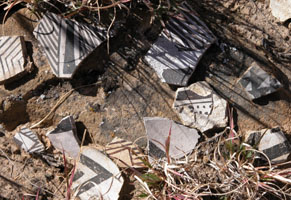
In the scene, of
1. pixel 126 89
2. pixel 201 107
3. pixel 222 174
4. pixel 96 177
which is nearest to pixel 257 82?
pixel 201 107

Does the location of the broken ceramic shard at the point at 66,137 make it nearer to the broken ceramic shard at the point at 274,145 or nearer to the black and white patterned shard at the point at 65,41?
the black and white patterned shard at the point at 65,41

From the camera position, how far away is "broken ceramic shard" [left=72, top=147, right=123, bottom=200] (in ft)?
5.43

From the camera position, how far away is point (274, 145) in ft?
5.25

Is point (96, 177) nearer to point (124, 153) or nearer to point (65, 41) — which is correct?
point (124, 153)

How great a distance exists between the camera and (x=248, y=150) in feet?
5.27

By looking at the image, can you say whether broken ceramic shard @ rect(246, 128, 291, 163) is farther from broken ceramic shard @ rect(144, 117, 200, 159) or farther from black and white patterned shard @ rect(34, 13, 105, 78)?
black and white patterned shard @ rect(34, 13, 105, 78)

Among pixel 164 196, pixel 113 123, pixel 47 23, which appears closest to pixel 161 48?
pixel 113 123

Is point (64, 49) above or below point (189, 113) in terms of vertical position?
above

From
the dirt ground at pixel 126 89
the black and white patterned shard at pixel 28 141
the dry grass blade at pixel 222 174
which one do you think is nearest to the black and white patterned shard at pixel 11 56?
the dirt ground at pixel 126 89

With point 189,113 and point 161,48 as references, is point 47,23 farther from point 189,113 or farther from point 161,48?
point 189,113

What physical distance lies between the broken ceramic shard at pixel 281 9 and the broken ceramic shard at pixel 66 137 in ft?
3.21

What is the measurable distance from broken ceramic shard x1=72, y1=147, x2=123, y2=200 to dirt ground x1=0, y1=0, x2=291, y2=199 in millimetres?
54

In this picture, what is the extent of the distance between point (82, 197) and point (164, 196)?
362 mm

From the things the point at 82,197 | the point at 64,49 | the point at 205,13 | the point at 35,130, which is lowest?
the point at 82,197
